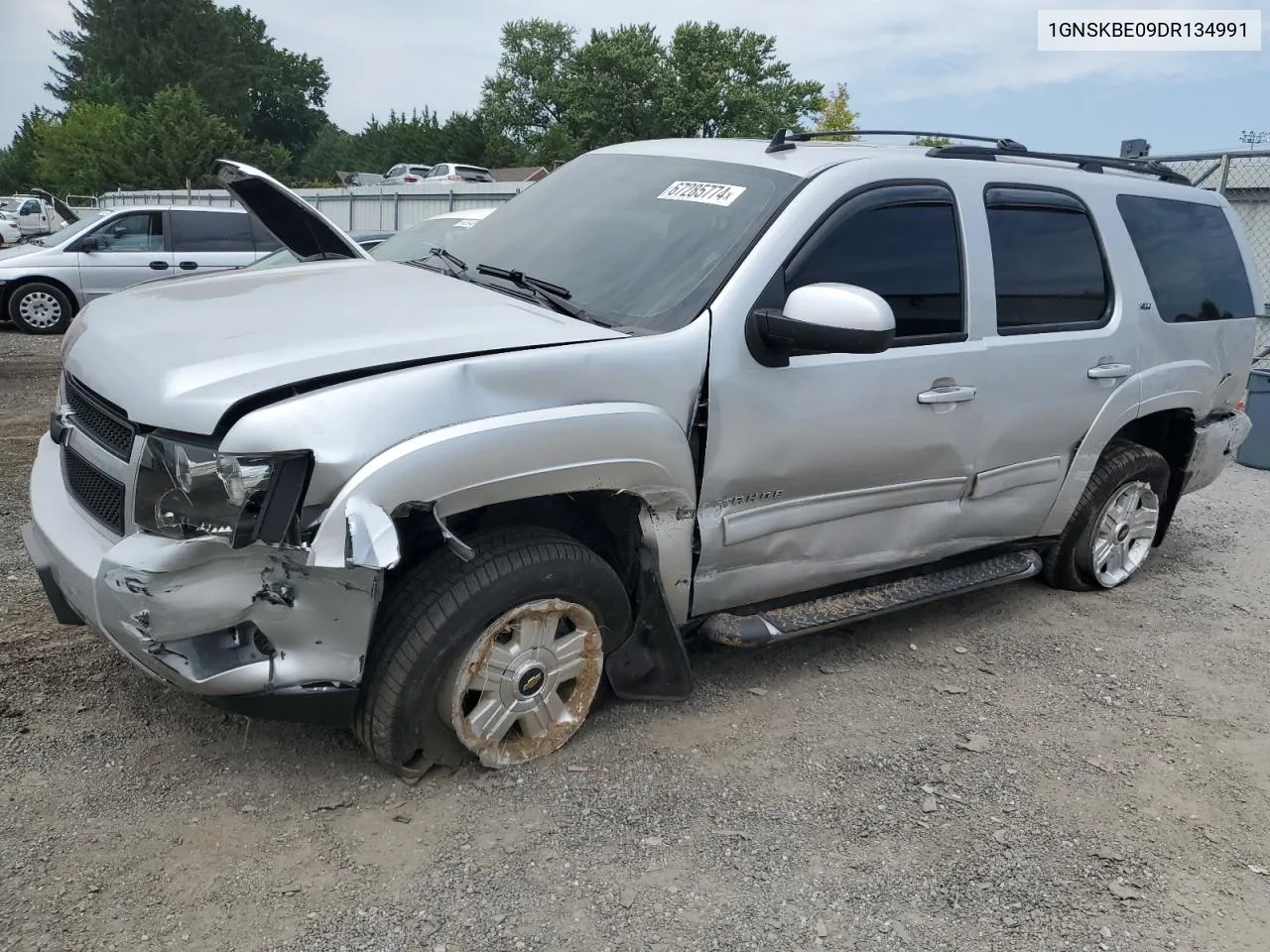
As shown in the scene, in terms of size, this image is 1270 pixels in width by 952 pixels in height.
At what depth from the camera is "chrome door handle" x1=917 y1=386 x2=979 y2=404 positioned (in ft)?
11.8

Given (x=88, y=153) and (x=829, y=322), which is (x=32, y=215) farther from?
(x=829, y=322)

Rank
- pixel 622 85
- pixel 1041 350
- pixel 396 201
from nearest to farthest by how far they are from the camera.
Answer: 1. pixel 1041 350
2. pixel 396 201
3. pixel 622 85

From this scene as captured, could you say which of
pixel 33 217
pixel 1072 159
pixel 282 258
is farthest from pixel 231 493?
pixel 33 217

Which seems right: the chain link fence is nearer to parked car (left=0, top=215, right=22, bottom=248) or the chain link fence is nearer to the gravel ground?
the gravel ground

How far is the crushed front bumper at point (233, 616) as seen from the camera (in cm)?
246

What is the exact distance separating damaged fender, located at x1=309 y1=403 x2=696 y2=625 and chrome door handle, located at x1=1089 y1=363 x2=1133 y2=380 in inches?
82.9

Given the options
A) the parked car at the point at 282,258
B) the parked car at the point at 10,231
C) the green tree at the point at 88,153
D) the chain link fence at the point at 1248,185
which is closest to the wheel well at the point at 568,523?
the parked car at the point at 282,258

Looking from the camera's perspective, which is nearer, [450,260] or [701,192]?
[701,192]

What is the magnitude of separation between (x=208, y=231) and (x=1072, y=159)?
1085 cm

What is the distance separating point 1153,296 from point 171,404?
4031 mm

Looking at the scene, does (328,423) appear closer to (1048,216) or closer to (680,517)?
(680,517)

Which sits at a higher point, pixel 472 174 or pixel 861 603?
pixel 472 174

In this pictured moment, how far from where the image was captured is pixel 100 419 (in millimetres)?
2807

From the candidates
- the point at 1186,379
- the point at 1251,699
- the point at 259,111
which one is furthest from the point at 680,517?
the point at 259,111
